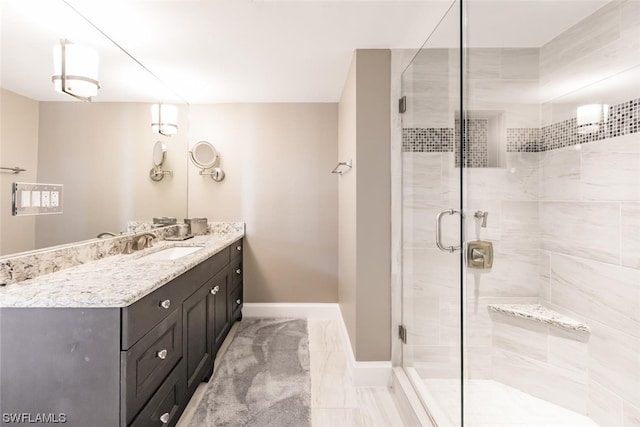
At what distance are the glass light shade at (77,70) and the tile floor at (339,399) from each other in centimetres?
192

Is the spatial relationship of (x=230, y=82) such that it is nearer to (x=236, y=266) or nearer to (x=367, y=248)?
(x=236, y=266)

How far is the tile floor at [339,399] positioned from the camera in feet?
5.59

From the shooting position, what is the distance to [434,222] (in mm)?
1817

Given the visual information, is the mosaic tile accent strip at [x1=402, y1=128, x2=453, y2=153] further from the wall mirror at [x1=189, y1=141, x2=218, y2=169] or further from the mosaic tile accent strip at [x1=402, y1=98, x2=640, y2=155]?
the wall mirror at [x1=189, y1=141, x2=218, y2=169]

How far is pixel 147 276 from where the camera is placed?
1335 millimetres

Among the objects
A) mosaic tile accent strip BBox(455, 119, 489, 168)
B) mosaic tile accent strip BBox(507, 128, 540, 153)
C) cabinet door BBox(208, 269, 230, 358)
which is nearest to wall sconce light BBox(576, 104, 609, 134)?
mosaic tile accent strip BBox(507, 128, 540, 153)

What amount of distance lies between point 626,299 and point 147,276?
2.32 meters

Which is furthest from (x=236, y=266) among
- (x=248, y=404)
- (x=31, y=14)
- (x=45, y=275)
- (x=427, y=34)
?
(x=427, y=34)

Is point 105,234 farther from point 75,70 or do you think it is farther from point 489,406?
point 489,406

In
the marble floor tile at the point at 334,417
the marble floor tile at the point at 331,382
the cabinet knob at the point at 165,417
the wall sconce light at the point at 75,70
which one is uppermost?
the wall sconce light at the point at 75,70

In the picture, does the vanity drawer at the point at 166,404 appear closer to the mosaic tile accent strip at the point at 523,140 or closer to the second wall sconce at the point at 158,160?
the second wall sconce at the point at 158,160

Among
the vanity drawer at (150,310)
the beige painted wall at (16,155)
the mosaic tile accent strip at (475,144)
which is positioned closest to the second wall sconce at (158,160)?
the beige painted wall at (16,155)

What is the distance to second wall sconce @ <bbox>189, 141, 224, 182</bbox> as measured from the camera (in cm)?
310

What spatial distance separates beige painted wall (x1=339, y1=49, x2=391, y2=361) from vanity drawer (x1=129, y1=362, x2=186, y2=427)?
1.10m
